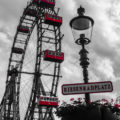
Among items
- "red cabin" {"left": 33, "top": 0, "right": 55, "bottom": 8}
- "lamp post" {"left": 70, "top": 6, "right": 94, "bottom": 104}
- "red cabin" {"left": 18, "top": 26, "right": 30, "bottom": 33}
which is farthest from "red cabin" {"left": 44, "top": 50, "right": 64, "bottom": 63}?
"lamp post" {"left": 70, "top": 6, "right": 94, "bottom": 104}

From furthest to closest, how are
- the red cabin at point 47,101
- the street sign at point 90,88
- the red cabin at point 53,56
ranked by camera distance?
the red cabin at point 53,56, the red cabin at point 47,101, the street sign at point 90,88

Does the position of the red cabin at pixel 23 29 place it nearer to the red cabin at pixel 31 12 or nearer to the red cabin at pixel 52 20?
the red cabin at pixel 31 12

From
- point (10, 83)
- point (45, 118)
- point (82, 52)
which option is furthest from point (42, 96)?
point (82, 52)

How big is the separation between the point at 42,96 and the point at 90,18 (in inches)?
909

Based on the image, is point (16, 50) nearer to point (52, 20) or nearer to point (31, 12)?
point (31, 12)

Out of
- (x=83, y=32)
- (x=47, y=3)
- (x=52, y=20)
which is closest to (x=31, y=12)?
(x=47, y=3)

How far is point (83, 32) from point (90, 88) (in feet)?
4.09

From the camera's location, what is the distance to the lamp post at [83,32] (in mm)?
5078

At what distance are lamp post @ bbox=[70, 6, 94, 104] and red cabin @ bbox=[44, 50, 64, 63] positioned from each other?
75.8 feet

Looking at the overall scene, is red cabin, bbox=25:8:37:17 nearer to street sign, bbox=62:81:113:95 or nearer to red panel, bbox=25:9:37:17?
red panel, bbox=25:9:37:17

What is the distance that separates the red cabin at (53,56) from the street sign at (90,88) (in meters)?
23.4

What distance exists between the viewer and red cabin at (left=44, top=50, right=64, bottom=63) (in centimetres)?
2850

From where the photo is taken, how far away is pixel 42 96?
2739 centimetres

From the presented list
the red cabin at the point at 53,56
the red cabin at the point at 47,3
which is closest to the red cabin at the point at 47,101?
the red cabin at the point at 53,56
